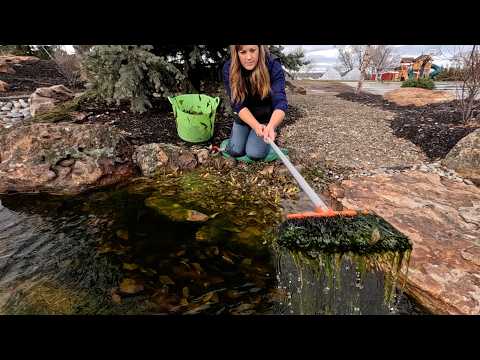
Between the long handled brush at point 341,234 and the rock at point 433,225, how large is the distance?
1.74ft

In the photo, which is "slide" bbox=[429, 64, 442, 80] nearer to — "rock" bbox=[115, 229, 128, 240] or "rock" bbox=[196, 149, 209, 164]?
"rock" bbox=[196, 149, 209, 164]

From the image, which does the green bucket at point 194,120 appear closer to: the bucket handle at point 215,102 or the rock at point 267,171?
the bucket handle at point 215,102

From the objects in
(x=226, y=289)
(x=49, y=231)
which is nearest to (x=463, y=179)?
(x=226, y=289)

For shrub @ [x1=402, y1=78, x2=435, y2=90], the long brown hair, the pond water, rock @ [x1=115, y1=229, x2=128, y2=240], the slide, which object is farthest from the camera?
the slide

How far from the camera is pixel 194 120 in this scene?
169 inches

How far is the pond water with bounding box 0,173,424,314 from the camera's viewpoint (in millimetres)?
1950

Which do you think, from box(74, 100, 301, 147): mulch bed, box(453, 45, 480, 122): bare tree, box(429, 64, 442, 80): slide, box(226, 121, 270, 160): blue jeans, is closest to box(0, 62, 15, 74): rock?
A: box(74, 100, 301, 147): mulch bed

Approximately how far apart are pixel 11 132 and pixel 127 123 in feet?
5.71

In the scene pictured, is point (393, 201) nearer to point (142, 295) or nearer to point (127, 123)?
point (142, 295)

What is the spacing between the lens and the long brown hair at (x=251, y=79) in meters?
3.26

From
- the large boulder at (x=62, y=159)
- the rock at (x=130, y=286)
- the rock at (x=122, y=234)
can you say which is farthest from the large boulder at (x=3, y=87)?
the rock at (x=130, y=286)

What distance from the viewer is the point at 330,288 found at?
1978mm

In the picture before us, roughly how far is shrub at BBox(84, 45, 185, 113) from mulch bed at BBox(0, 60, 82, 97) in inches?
232

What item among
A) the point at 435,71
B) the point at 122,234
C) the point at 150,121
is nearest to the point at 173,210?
the point at 122,234
